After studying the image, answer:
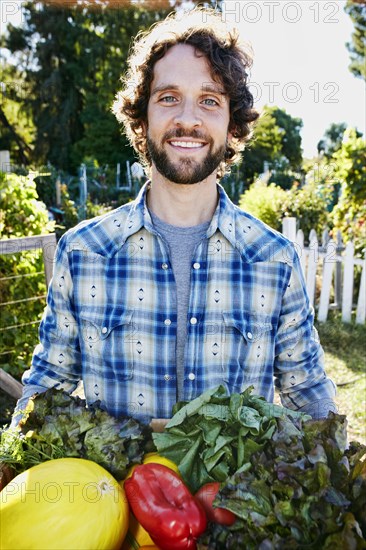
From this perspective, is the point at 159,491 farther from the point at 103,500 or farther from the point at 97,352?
the point at 97,352

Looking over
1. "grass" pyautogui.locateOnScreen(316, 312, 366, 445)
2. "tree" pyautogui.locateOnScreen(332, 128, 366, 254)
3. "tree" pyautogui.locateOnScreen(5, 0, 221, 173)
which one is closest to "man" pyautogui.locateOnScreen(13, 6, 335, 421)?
"grass" pyautogui.locateOnScreen(316, 312, 366, 445)

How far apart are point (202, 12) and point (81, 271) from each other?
1.20 metres

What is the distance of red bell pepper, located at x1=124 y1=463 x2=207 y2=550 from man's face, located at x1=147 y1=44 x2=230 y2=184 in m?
1.11

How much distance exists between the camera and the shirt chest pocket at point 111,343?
2.09 m

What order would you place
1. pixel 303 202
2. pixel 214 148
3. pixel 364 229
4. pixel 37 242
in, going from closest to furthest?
1. pixel 214 148
2. pixel 37 242
3. pixel 364 229
4. pixel 303 202

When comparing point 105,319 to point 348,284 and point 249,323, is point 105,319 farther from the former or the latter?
point 348,284

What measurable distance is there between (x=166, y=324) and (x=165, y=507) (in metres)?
0.97

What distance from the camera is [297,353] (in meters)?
2.09

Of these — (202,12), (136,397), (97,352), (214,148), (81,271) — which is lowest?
(136,397)

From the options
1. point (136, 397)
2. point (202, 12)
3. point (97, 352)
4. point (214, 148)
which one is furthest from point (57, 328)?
point (202, 12)

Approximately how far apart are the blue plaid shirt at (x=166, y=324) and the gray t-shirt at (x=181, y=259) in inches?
1.3

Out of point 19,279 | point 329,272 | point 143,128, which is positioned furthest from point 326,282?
point 143,128

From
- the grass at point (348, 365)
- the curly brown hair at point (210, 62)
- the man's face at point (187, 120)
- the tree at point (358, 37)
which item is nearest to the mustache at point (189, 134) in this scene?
the man's face at point (187, 120)

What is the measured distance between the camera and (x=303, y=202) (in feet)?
33.1
